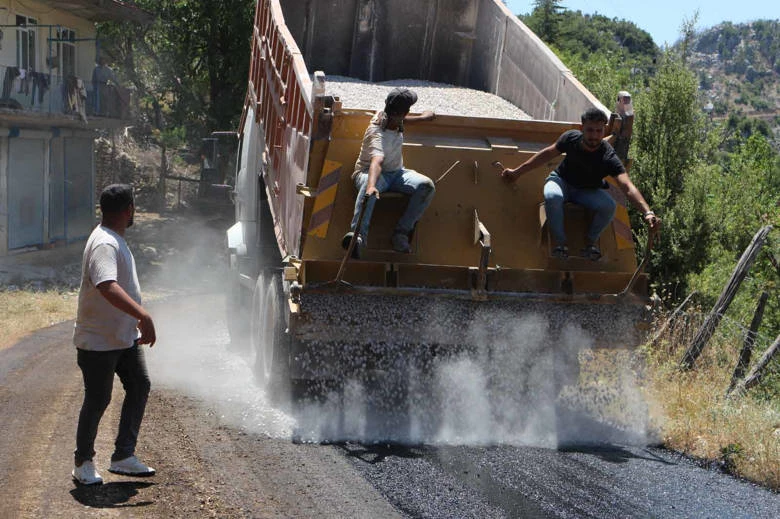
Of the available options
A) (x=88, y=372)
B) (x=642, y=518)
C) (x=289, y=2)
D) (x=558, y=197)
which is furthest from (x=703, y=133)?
(x=88, y=372)

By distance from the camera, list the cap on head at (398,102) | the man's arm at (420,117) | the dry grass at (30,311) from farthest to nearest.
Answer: the dry grass at (30,311)
the man's arm at (420,117)
the cap on head at (398,102)

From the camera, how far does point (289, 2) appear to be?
426 inches

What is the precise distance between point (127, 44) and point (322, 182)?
73.7ft

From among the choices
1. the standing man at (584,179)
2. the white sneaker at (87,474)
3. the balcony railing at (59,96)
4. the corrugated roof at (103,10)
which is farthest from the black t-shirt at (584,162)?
the corrugated roof at (103,10)

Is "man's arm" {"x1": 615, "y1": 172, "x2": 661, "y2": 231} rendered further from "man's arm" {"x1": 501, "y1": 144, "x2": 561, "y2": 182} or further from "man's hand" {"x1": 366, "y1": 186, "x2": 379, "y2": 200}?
"man's hand" {"x1": 366, "y1": 186, "x2": 379, "y2": 200}

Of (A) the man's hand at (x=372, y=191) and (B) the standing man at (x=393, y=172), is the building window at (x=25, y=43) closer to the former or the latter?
(B) the standing man at (x=393, y=172)

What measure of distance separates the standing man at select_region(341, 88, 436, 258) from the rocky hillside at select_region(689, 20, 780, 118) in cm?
9300

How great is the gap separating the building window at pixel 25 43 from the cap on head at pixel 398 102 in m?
14.9

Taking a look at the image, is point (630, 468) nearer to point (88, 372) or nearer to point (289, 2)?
point (88, 372)

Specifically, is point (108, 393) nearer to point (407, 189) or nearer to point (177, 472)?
point (177, 472)

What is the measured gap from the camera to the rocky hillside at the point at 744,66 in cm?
11298

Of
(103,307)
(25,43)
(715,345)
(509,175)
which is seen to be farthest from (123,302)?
(25,43)

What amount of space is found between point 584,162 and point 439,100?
2707 mm

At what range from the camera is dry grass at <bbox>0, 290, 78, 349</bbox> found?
38.1 feet
